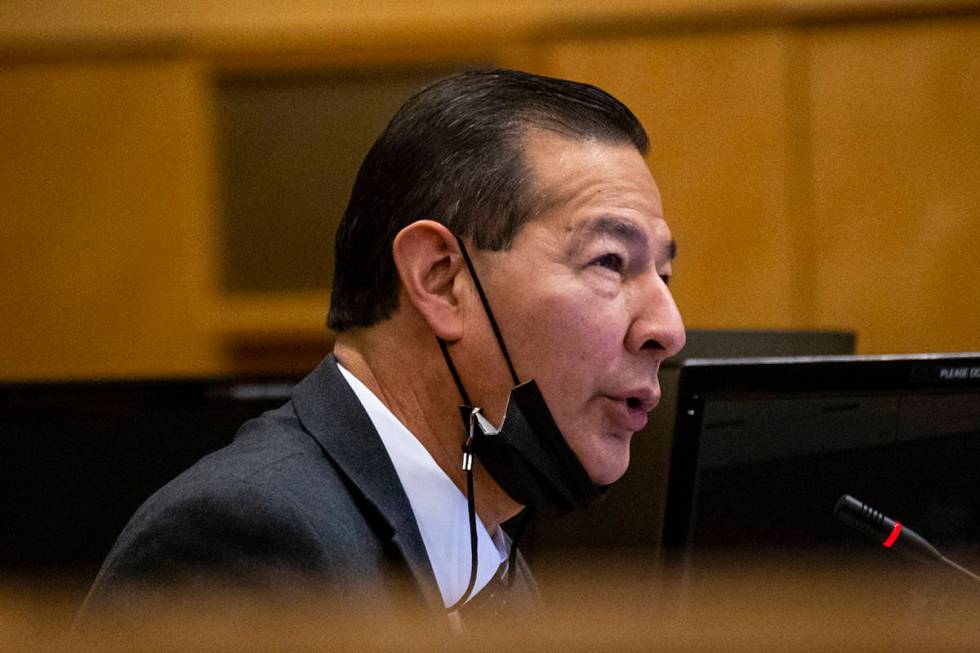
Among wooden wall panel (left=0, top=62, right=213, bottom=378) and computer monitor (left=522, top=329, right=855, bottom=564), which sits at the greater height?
computer monitor (left=522, top=329, right=855, bottom=564)

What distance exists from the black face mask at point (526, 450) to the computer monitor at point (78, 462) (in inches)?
16.3

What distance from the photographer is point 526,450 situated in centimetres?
102

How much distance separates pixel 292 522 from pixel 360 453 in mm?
140

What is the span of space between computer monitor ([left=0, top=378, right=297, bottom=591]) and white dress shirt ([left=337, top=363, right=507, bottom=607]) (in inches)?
14.0

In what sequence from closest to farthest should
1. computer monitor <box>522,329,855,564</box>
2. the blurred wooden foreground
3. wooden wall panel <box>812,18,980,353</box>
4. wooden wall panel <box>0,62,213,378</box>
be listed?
the blurred wooden foreground → computer monitor <box>522,329,855,564</box> → wooden wall panel <box>812,18,980,353</box> → wooden wall panel <box>0,62,213,378</box>

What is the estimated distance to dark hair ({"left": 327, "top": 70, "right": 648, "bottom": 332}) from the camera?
3.43 feet

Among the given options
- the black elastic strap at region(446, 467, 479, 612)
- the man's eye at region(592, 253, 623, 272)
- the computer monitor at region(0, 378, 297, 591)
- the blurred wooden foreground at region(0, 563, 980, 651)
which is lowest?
the computer monitor at region(0, 378, 297, 591)

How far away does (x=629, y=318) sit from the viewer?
3.39ft

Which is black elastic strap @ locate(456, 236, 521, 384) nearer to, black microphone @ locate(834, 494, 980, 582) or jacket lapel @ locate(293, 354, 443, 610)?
jacket lapel @ locate(293, 354, 443, 610)

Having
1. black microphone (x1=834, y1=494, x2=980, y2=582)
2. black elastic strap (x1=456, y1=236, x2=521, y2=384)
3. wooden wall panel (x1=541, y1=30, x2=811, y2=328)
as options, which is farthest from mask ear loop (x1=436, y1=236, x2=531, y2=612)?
wooden wall panel (x1=541, y1=30, x2=811, y2=328)

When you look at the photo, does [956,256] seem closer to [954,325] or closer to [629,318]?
[954,325]

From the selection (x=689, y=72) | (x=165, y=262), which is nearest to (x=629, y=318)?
A: (x=689, y=72)

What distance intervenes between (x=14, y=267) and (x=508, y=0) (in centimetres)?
138

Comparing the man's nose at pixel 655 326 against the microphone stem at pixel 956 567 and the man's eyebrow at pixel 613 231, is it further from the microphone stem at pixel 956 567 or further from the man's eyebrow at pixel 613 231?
the microphone stem at pixel 956 567
